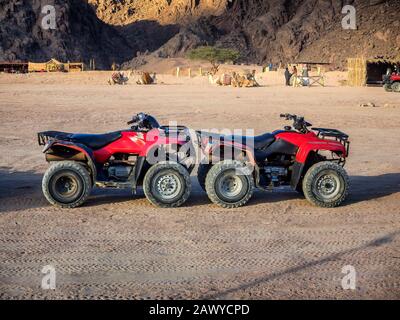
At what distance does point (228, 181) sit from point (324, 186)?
1.38 m

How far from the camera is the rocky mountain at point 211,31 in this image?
93.2 m

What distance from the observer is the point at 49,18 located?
3780 inches

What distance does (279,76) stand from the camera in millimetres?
55312

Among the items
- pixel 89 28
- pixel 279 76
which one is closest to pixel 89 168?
pixel 279 76

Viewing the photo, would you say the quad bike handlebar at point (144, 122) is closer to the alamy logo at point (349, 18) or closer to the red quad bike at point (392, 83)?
the red quad bike at point (392, 83)

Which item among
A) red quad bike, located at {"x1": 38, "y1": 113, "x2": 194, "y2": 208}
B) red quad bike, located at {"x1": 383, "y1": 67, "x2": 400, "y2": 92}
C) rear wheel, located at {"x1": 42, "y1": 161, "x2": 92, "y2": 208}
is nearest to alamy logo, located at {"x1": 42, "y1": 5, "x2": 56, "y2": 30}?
red quad bike, located at {"x1": 383, "y1": 67, "x2": 400, "y2": 92}

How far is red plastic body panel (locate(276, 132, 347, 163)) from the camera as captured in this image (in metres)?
8.66

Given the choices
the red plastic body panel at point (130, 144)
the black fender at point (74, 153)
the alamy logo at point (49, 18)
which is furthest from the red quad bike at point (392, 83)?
the alamy logo at point (49, 18)

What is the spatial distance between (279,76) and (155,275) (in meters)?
50.8

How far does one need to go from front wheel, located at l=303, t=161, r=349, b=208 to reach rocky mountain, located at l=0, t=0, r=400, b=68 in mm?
85024

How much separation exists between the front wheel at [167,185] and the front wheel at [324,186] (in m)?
1.73

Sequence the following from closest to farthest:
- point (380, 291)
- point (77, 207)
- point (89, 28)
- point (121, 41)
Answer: point (380, 291) < point (77, 207) < point (89, 28) < point (121, 41)

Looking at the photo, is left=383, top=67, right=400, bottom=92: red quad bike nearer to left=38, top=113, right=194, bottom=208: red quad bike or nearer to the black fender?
left=38, top=113, right=194, bottom=208: red quad bike
